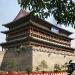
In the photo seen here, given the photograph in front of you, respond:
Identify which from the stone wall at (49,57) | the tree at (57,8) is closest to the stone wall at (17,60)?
the stone wall at (49,57)

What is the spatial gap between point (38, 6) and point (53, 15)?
0.58 meters

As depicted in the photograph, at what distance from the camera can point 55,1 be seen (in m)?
7.32

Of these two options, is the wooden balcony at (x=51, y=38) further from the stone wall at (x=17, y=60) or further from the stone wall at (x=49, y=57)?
the stone wall at (x=17, y=60)

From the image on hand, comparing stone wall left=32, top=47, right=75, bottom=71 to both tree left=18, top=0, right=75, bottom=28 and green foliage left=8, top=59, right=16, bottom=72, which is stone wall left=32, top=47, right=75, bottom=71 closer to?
green foliage left=8, top=59, right=16, bottom=72

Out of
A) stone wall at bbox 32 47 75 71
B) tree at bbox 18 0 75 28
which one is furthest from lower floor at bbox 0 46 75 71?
tree at bbox 18 0 75 28

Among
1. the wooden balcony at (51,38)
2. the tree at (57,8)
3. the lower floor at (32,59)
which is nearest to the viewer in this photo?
the tree at (57,8)

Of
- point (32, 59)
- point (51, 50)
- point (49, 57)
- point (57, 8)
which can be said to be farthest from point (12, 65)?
point (57, 8)

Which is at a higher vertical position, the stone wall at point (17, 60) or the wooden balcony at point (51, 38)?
the wooden balcony at point (51, 38)

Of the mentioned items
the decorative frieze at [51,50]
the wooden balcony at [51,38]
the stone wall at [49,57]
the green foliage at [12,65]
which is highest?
→ the wooden balcony at [51,38]

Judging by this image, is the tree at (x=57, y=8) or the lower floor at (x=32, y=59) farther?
the lower floor at (x=32, y=59)

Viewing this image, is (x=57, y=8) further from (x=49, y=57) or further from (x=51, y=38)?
(x=51, y=38)

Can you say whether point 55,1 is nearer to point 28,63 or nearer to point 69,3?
point 69,3

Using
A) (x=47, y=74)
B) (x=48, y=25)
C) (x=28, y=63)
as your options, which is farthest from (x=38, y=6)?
(x=48, y=25)

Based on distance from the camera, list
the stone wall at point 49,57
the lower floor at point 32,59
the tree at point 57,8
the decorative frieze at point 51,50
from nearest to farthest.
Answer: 1. the tree at point 57,8
2. the lower floor at point 32,59
3. the stone wall at point 49,57
4. the decorative frieze at point 51,50
